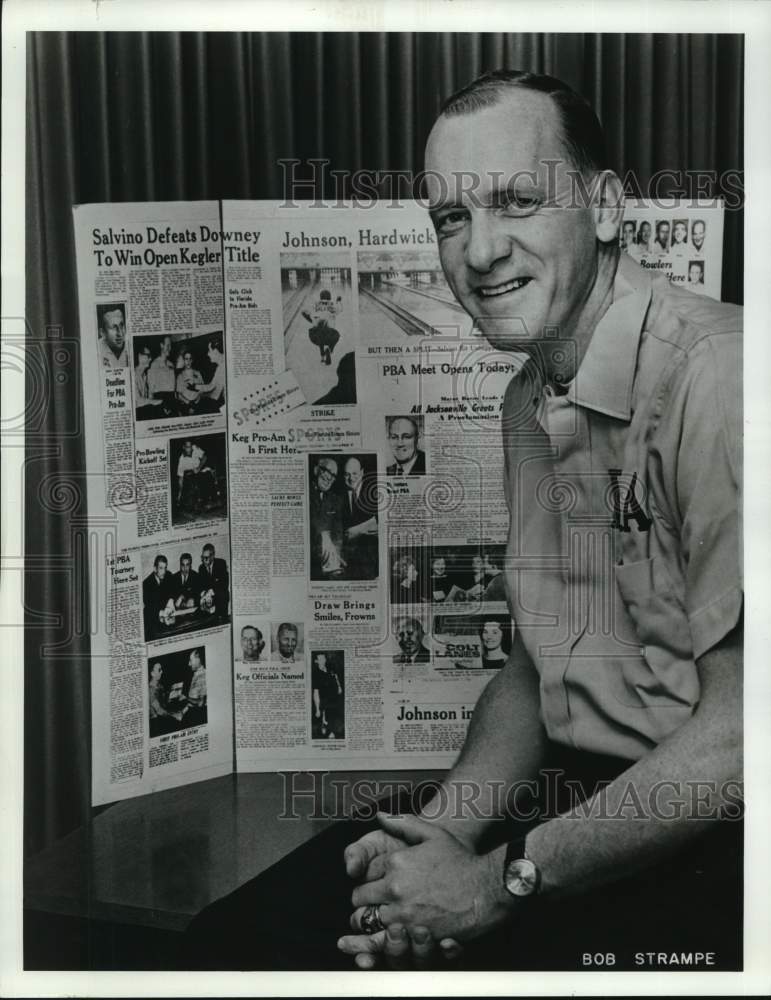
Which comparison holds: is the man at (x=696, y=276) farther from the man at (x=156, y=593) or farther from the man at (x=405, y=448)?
the man at (x=156, y=593)

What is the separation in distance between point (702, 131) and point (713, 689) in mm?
889

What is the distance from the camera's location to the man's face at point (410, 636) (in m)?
1.84

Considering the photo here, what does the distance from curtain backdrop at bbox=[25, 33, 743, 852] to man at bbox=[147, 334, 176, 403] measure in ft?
0.40

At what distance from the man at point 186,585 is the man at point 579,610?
18.0 inches

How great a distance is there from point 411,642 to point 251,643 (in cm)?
26

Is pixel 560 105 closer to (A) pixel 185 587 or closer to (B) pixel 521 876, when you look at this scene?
(A) pixel 185 587

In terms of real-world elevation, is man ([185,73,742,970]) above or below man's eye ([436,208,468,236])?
below

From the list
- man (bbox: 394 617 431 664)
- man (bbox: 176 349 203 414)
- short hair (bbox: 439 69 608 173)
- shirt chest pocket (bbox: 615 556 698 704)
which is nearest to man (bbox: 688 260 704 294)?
short hair (bbox: 439 69 608 173)

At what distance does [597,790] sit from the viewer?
183 cm

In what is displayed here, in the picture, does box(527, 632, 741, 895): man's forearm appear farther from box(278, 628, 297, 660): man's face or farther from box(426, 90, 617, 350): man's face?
box(426, 90, 617, 350): man's face

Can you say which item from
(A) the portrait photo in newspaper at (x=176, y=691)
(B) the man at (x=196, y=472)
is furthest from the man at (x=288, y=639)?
(B) the man at (x=196, y=472)

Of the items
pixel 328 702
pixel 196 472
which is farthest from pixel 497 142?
pixel 328 702

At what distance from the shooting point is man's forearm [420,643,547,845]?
6.04ft

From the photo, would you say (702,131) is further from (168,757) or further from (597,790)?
(168,757)
